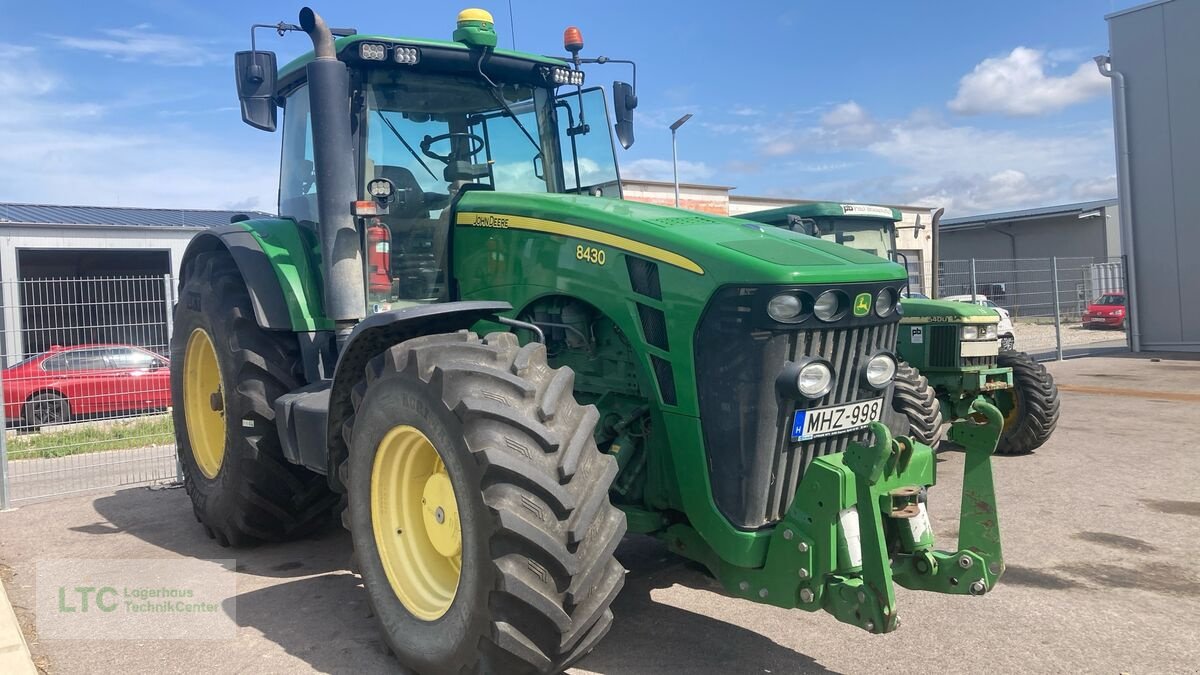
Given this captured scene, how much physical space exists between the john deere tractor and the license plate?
0.5 inches

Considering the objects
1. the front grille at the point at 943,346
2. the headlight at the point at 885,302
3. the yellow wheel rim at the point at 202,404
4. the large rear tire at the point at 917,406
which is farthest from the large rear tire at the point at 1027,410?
the yellow wheel rim at the point at 202,404

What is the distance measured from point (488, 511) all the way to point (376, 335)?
1.20m

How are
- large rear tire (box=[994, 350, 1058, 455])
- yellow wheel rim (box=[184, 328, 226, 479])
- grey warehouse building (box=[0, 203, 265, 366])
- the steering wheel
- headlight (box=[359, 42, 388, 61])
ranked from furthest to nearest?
grey warehouse building (box=[0, 203, 265, 366])
large rear tire (box=[994, 350, 1058, 455])
yellow wheel rim (box=[184, 328, 226, 479])
the steering wheel
headlight (box=[359, 42, 388, 61])

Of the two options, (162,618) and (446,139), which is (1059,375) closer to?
(446,139)

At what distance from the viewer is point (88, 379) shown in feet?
27.8

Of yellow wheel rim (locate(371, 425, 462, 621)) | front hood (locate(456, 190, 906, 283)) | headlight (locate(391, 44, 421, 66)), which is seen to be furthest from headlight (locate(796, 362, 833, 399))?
headlight (locate(391, 44, 421, 66))

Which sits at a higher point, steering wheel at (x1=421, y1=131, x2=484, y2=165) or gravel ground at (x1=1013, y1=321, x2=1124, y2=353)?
steering wheel at (x1=421, y1=131, x2=484, y2=165)

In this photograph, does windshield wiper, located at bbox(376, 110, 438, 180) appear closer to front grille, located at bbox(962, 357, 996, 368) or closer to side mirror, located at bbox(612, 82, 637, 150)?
side mirror, located at bbox(612, 82, 637, 150)

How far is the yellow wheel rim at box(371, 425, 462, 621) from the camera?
340cm

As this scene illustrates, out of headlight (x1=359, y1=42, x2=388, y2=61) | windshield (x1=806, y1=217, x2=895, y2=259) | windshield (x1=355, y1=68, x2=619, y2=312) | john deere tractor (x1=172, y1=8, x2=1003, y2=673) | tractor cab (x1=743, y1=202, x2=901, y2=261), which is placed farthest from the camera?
windshield (x1=806, y1=217, x2=895, y2=259)

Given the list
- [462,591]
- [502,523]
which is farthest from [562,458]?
[462,591]

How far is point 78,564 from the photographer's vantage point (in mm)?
5199

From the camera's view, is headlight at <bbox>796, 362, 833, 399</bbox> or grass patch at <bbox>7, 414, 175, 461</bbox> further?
grass patch at <bbox>7, 414, 175, 461</bbox>

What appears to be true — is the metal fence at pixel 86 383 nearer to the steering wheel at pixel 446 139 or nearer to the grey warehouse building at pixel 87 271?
the grey warehouse building at pixel 87 271
